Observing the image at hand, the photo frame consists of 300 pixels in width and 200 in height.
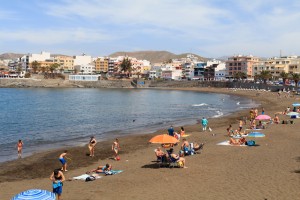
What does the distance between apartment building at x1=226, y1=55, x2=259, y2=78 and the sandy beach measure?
12598cm

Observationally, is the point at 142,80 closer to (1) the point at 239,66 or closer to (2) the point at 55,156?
(1) the point at 239,66

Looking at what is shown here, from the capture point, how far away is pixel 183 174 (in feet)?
52.0

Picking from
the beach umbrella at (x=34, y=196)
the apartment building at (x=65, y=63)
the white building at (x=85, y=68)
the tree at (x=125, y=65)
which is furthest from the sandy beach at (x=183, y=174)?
the apartment building at (x=65, y=63)

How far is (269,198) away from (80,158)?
1324cm

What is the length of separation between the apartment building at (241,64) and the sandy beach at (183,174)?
125984mm

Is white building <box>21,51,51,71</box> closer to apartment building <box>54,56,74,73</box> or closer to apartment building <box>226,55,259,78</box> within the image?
apartment building <box>54,56,74,73</box>

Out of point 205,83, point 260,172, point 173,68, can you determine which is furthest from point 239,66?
point 260,172

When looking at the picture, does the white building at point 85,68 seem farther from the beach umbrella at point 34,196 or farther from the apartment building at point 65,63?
the beach umbrella at point 34,196

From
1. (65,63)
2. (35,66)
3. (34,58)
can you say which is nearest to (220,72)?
(65,63)

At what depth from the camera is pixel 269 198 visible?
11977 millimetres

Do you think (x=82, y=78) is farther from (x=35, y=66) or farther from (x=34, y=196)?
(x=34, y=196)

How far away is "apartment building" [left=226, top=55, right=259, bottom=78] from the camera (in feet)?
481

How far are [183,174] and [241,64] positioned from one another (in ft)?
455

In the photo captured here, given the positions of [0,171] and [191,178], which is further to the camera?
[0,171]
